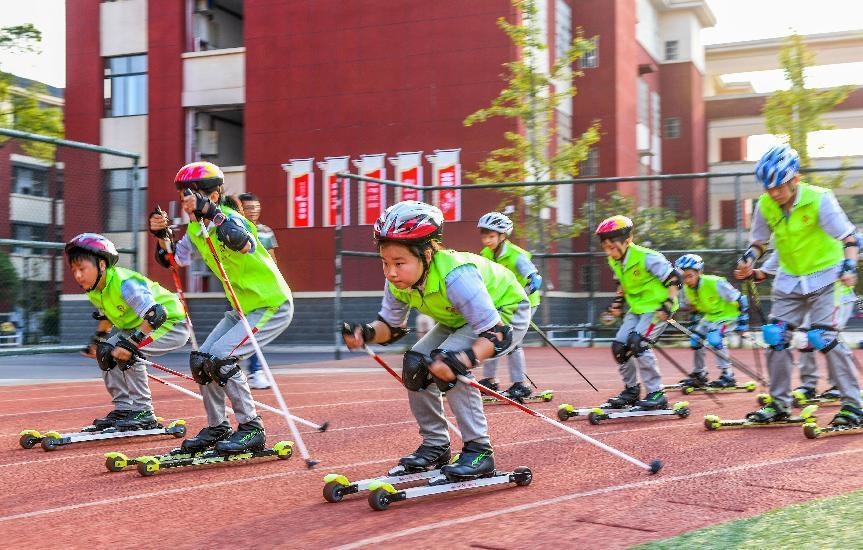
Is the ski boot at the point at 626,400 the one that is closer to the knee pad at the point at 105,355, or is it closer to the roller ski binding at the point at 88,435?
the roller ski binding at the point at 88,435

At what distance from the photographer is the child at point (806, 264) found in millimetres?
7629

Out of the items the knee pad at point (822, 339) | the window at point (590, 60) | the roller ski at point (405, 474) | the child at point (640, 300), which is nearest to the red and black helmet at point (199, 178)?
the roller ski at point (405, 474)

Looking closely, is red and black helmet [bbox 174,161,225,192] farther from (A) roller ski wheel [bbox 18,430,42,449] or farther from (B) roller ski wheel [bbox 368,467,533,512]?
(B) roller ski wheel [bbox 368,467,533,512]

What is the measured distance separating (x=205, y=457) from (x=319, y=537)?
89.9 inches

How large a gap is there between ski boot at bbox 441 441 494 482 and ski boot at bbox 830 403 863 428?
3.38 meters

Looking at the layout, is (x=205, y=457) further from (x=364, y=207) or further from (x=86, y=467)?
(x=364, y=207)

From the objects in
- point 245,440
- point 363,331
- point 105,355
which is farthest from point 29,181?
point 363,331

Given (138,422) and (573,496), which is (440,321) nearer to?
(573,496)

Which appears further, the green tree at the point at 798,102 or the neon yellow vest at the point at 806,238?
the green tree at the point at 798,102

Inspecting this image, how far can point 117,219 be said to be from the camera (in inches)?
533

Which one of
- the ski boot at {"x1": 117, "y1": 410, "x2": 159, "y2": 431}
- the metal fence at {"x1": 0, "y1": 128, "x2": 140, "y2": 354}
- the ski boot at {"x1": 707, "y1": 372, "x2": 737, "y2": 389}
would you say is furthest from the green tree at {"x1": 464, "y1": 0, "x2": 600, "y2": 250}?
the ski boot at {"x1": 117, "y1": 410, "x2": 159, "y2": 431}

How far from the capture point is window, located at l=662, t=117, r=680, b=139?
137 feet

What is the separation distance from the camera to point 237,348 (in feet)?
22.4

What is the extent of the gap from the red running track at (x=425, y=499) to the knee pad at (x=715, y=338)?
282cm
